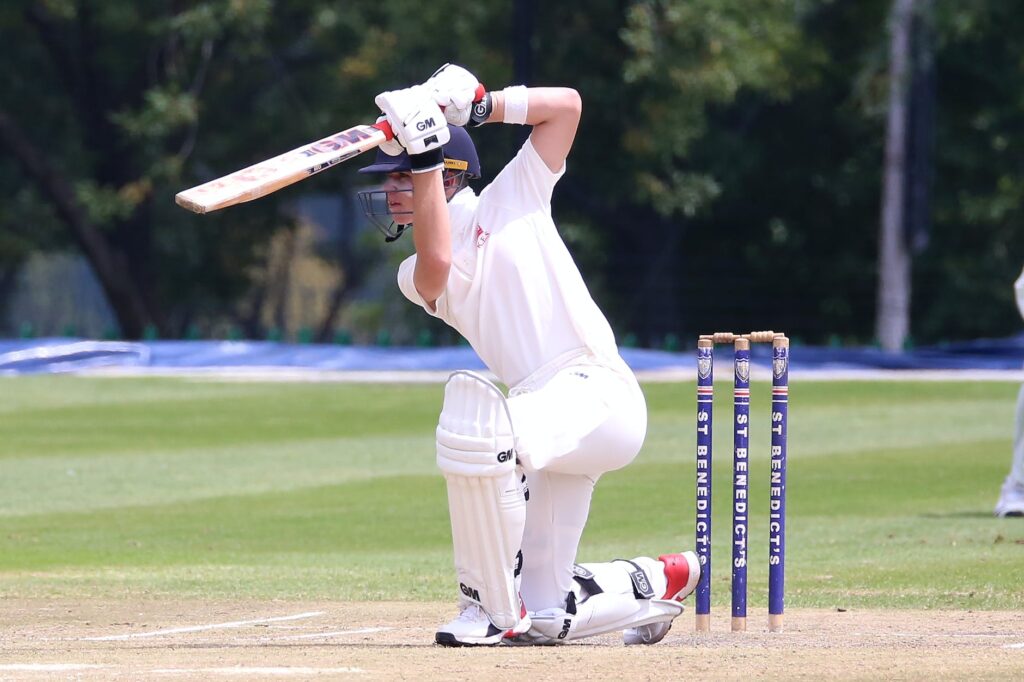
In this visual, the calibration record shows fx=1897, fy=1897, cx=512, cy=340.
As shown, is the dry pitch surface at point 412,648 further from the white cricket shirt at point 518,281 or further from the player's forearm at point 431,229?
the player's forearm at point 431,229

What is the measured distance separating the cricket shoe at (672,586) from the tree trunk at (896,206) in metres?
19.2

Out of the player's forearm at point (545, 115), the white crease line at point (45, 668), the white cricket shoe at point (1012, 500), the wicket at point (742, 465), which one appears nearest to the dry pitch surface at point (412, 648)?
Answer: the white crease line at point (45, 668)

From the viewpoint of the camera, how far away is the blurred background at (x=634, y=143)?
2514cm

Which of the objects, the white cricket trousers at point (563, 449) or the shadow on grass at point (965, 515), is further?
the shadow on grass at point (965, 515)

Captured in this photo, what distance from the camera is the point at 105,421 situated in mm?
17188

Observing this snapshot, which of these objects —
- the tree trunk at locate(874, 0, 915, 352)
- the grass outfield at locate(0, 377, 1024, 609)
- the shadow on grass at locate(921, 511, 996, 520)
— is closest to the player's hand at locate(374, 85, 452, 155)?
the grass outfield at locate(0, 377, 1024, 609)

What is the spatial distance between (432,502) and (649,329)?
15.2m

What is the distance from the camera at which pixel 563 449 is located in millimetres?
5703

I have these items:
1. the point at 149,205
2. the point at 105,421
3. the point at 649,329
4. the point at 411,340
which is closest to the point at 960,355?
the point at 649,329

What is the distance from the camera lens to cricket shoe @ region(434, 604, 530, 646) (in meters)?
5.68

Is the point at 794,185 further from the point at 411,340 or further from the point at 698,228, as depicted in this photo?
the point at 411,340

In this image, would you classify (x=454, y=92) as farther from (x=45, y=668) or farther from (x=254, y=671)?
(x=45, y=668)

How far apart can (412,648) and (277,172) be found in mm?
1487

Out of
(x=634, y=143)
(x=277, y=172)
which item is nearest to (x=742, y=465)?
(x=277, y=172)
